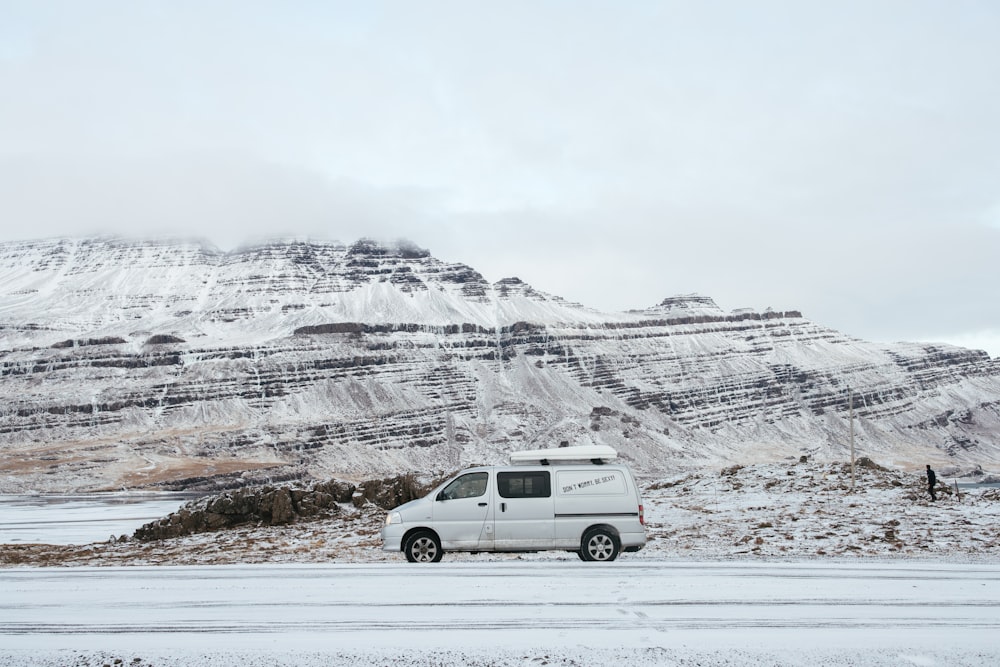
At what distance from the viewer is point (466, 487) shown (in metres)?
17.8

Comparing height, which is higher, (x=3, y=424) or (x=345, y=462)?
(x=3, y=424)

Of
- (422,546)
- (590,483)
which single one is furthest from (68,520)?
(590,483)

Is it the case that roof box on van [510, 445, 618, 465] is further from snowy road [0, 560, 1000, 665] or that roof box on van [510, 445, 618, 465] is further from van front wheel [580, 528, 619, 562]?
snowy road [0, 560, 1000, 665]

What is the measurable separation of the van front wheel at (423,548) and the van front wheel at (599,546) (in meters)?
3.16

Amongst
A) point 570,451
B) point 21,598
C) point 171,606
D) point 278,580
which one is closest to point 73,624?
point 171,606

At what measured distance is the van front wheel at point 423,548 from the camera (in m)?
17.7

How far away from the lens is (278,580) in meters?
15.2

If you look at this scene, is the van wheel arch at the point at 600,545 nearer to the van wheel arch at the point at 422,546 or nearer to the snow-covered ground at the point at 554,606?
the snow-covered ground at the point at 554,606

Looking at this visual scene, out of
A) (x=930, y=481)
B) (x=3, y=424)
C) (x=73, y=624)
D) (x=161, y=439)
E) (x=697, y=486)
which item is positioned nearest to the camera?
(x=73, y=624)

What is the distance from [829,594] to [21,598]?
44.8 feet

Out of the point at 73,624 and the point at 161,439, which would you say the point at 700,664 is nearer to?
the point at 73,624

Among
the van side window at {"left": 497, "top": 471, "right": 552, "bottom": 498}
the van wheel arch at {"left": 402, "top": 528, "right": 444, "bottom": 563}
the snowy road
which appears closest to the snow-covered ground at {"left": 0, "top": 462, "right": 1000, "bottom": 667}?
the snowy road

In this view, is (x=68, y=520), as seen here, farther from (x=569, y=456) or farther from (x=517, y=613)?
(x=517, y=613)

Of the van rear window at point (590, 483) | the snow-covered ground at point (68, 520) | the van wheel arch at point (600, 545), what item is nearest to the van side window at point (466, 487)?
the van rear window at point (590, 483)
